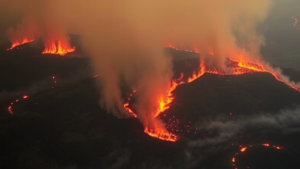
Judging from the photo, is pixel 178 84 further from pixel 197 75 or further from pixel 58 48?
pixel 58 48

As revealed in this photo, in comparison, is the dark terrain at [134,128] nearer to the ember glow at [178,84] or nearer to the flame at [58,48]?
the ember glow at [178,84]

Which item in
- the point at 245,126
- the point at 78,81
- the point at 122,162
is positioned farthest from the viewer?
the point at 78,81

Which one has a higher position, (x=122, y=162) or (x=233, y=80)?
(x=233, y=80)

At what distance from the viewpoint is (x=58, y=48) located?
106312 millimetres

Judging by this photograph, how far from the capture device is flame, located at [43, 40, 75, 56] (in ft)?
339

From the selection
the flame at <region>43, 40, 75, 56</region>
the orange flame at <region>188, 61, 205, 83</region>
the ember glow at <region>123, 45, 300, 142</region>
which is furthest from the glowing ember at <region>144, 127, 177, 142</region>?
the flame at <region>43, 40, 75, 56</region>

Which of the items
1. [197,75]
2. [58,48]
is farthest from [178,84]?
[58,48]

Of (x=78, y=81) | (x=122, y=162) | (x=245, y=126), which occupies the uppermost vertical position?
(x=78, y=81)

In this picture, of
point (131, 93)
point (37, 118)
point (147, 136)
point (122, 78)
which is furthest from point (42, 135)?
point (122, 78)

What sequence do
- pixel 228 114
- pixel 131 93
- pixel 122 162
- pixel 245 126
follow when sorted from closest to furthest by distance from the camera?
pixel 122 162, pixel 245 126, pixel 228 114, pixel 131 93

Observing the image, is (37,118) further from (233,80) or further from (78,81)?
(233,80)

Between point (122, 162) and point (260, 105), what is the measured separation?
3266cm

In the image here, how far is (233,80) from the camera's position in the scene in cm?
7950

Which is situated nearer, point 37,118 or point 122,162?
point 122,162
